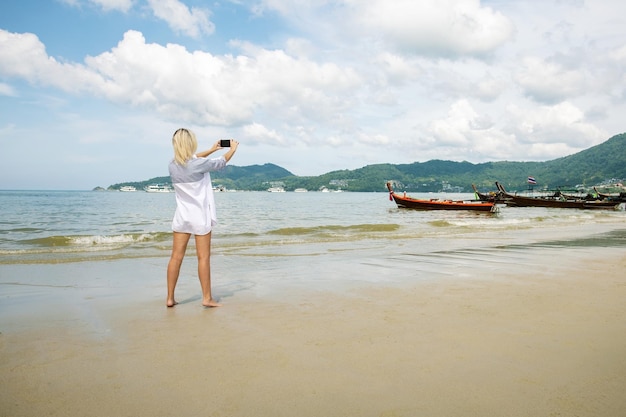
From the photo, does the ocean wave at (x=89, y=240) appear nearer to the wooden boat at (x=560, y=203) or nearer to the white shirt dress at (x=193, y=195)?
the white shirt dress at (x=193, y=195)

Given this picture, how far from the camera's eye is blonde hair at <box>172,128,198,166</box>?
4.85 metres

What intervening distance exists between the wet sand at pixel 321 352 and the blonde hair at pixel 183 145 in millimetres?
1886

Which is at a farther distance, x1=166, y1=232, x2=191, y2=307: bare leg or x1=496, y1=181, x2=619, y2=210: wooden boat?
x1=496, y1=181, x2=619, y2=210: wooden boat

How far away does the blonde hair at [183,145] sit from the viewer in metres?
4.85

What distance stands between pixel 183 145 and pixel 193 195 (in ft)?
2.03

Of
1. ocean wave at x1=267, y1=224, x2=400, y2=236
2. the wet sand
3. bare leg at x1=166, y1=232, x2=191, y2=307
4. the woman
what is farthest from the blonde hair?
ocean wave at x1=267, y1=224, x2=400, y2=236

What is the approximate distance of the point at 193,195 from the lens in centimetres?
496

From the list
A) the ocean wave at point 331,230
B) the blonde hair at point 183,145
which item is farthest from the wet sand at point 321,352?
the ocean wave at point 331,230

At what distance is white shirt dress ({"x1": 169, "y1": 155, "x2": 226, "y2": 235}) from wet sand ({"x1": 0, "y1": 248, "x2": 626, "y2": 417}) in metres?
1.07

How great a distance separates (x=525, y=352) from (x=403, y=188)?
650 ft

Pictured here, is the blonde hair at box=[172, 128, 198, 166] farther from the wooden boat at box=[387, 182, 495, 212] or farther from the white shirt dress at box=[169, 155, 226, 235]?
the wooden boat at box=[387, 182, 495, 212]

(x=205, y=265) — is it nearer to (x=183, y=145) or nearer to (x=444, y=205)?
(x=183, y=145)

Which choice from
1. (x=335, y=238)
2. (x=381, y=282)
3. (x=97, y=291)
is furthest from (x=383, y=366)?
(x=335, y=238)

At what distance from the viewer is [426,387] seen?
9.11 feet
